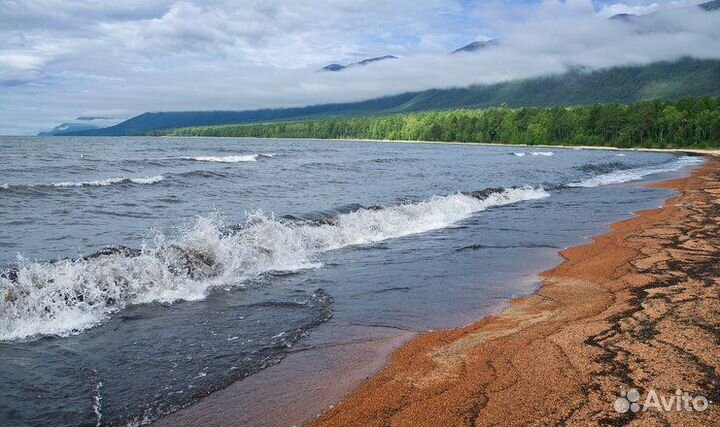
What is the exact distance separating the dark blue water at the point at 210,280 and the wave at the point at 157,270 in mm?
39

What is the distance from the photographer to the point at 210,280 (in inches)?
472

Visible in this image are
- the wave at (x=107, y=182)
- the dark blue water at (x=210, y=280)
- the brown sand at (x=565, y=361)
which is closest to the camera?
the brown sand at (x=565, y=361)

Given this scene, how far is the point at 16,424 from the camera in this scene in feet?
18.9

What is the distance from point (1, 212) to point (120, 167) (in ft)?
81.3

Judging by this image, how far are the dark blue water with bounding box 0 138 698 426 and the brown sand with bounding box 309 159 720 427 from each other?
1.20 m

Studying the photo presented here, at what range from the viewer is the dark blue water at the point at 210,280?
6.91 m

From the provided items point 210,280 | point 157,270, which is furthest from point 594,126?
point 157,270

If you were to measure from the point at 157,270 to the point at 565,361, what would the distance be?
8.64 metres

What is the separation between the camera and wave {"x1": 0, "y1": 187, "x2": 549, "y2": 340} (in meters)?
9.25

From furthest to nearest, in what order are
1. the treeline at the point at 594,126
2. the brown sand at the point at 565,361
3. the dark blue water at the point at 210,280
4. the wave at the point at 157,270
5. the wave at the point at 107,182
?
the treeline at the point at 594,126 → the wave at the point at 107,182 → the wave at the point at 157,270 → the dark blue water at the point at 210,280 → the brown sand at the point at 565,361
